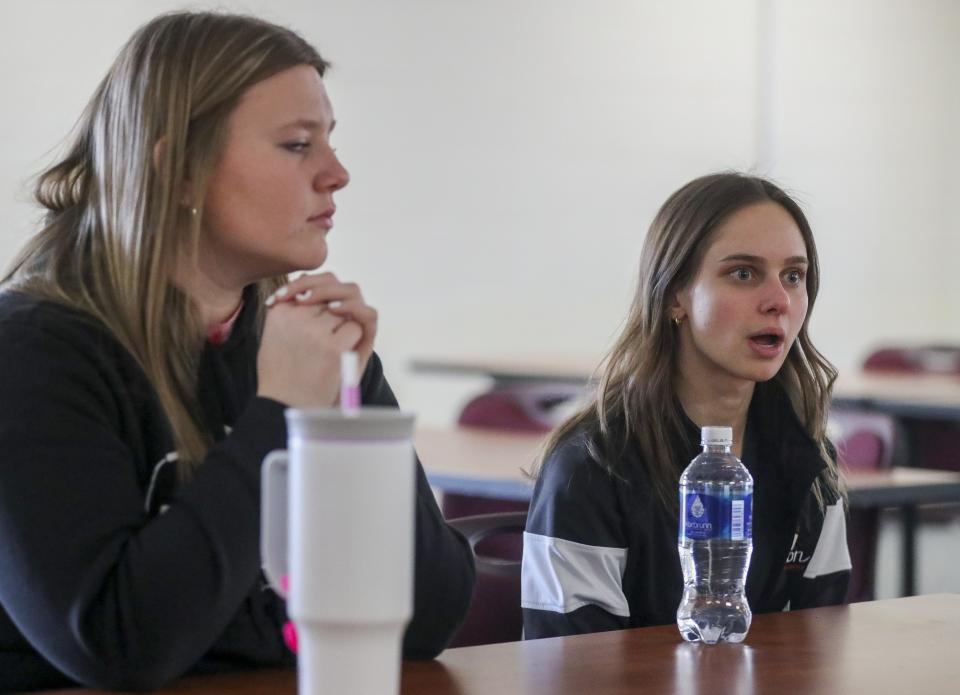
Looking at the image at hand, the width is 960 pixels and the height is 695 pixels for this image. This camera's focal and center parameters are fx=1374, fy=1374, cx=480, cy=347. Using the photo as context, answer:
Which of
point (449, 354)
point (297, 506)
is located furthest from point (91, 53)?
point (297, 506)

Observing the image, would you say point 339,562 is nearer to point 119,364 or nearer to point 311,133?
point 119,364

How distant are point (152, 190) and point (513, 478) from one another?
152 centimetres

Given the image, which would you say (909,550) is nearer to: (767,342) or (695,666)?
(767,342)

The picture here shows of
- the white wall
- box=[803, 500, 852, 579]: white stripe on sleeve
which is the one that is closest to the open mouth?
box=[803, 500, 852, 579]: white stripe on sleeve

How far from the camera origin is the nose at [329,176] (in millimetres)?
1437

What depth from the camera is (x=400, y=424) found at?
86 cm

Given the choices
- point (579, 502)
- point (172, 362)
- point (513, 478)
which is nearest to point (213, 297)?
point (172, 362)

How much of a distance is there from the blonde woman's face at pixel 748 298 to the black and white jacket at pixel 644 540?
0.35 ft

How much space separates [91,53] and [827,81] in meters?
4.33

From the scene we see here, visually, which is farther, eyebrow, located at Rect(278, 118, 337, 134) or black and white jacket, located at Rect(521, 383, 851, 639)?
black and white jacket, located at Rect(521, 383, 851, 639)

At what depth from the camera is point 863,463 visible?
10.3 ft

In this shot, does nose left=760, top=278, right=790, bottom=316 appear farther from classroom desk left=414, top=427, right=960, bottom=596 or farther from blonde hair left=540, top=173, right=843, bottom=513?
classroom desk left=414, top=427, right=960, bottom=596

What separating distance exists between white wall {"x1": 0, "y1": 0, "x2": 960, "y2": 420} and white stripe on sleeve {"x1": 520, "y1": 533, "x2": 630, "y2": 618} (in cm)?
328

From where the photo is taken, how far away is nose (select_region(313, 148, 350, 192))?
144 cm
